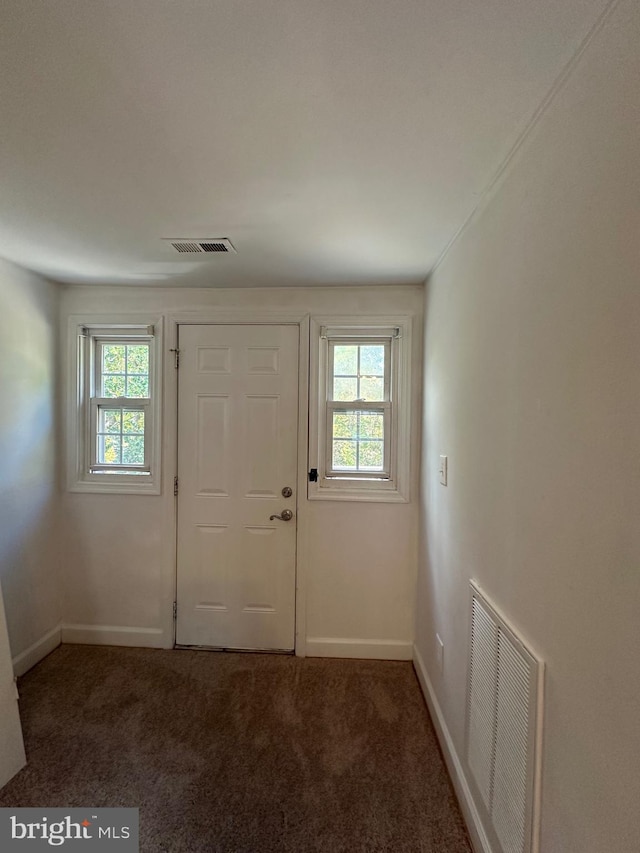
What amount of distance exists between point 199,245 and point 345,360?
3.57ft

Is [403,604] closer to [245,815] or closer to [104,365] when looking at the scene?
[245,815]

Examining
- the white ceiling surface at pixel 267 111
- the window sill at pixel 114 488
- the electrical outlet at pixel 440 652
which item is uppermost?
the white ceiling surface at pixel 267 111

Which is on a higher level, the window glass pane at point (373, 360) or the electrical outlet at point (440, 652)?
the window glass pane at point (373, 360)

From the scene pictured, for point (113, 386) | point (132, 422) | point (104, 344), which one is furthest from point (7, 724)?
point (104, 344)

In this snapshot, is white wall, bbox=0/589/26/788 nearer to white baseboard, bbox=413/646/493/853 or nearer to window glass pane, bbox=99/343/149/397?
window glass pane, bbox=99/343/149/397

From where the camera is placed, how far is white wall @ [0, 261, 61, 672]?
2170 millimetres

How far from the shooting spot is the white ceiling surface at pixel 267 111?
779mm

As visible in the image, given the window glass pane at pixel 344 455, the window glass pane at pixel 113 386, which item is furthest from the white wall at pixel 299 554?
the window glass pane at pixel 113 386

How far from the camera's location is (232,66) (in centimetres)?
88

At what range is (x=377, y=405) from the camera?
8.15ft

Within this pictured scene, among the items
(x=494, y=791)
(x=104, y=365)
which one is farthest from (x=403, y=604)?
(x=104, y=365)

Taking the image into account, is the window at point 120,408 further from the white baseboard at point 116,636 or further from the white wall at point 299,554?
the white baseboard at point 116,636

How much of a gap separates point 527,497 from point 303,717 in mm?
1715

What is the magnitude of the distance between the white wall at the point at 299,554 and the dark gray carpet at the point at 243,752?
7.1 inches
